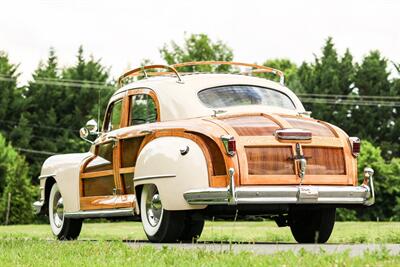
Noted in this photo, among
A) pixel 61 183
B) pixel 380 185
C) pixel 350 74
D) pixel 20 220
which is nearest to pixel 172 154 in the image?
pixel 61 183

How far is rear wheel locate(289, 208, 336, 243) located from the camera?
10.9 metres

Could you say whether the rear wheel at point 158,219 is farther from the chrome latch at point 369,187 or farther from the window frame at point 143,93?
the chrome latch at point 369,187

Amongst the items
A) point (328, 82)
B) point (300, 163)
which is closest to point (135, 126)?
point (300, 163)

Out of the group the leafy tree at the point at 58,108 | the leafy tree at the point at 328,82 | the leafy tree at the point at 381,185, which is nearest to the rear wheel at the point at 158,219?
the leafy tree at the point at 381,185

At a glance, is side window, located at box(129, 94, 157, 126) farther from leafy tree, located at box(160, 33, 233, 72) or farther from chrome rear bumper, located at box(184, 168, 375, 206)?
leafy tree, located at box(160, 33, 233, 72)

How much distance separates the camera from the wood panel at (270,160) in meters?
9.62

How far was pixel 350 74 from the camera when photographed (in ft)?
181

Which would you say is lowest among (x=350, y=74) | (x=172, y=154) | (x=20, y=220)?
(x=20, y=220)

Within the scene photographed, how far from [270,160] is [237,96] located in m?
1.55

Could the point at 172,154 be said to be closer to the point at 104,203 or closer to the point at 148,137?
the point at 148,137

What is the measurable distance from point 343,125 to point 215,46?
1454cm

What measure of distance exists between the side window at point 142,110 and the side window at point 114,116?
13.4 inches

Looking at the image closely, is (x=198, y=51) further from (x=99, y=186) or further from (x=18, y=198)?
(x=99, y=186)

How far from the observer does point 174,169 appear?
32.7 feet
